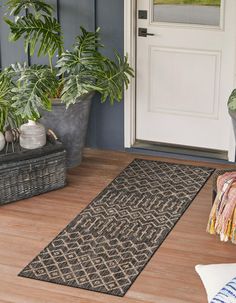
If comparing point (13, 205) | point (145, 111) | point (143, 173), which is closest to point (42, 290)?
point (13, 205)

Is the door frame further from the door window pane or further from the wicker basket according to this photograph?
the wicker basket

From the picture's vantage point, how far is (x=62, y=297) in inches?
152

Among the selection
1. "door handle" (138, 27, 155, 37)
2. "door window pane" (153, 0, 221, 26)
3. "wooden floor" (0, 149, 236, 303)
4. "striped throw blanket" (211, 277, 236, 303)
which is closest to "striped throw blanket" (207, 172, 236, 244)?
"wooden floor" (0, 149, 236, 303)

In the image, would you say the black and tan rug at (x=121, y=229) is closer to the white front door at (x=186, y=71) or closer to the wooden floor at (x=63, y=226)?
the wooden floor at (x=63, y=226)

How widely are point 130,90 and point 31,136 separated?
3.64 feet

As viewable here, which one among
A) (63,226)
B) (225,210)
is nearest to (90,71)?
(63,226)

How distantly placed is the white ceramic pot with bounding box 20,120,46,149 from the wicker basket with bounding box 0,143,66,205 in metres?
0.06

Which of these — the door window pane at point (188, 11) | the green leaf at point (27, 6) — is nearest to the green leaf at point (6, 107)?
the green leaf at point (27, 6)

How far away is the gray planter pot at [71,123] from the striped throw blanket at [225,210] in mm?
1488

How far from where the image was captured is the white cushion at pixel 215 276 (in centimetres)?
335

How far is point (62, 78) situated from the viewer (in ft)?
17.8

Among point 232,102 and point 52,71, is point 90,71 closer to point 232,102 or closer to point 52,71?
point 52,71

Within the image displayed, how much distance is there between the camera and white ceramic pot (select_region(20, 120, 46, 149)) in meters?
5.07

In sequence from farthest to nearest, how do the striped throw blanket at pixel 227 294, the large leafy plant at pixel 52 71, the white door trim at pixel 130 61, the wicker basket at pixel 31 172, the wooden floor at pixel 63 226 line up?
the white door trim at pixel 130 61 → the large leafy plant at pixel 52 71 → the wicker basket at pixel 31 172 → the wooden floor at pixel 63 226 → the striped throw blanket at pixel 227 294
